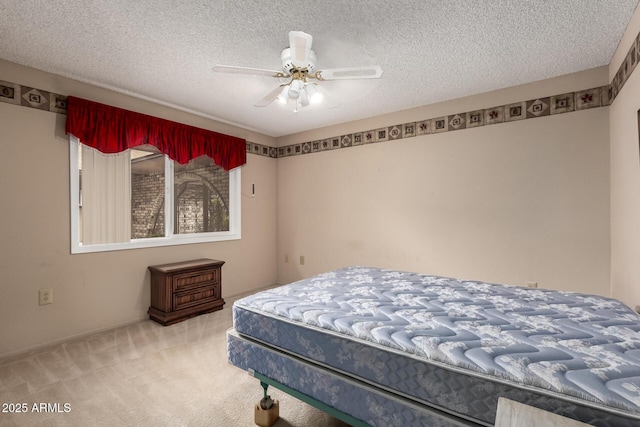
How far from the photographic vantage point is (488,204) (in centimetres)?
300

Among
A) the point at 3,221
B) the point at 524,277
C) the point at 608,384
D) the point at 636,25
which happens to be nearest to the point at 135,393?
the point at 3,221

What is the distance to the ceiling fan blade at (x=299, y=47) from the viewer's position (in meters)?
1.77

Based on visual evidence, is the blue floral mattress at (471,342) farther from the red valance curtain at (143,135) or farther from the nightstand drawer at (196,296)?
the red valance curtain at (143,135)

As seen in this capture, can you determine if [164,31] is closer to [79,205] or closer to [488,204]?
[79,205]

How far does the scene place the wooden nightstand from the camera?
3.00 meters

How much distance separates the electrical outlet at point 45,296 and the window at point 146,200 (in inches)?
15.3

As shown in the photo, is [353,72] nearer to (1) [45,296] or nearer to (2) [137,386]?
(2) [137,386]

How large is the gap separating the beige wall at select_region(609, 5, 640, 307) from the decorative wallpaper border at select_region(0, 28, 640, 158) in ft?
0.32

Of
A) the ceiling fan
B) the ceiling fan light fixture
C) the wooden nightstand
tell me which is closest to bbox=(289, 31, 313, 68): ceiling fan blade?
the ceiling fan

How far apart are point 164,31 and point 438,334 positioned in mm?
2481

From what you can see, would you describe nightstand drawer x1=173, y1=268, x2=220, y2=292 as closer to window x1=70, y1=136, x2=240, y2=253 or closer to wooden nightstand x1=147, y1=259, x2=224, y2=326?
wooden nightstand x1=147, y1=259, x2=224, y2=326

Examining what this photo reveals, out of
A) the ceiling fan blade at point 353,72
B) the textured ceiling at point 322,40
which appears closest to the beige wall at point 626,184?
the textured ceiling at point 322,40

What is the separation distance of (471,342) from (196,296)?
115 inches

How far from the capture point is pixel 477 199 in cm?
306
